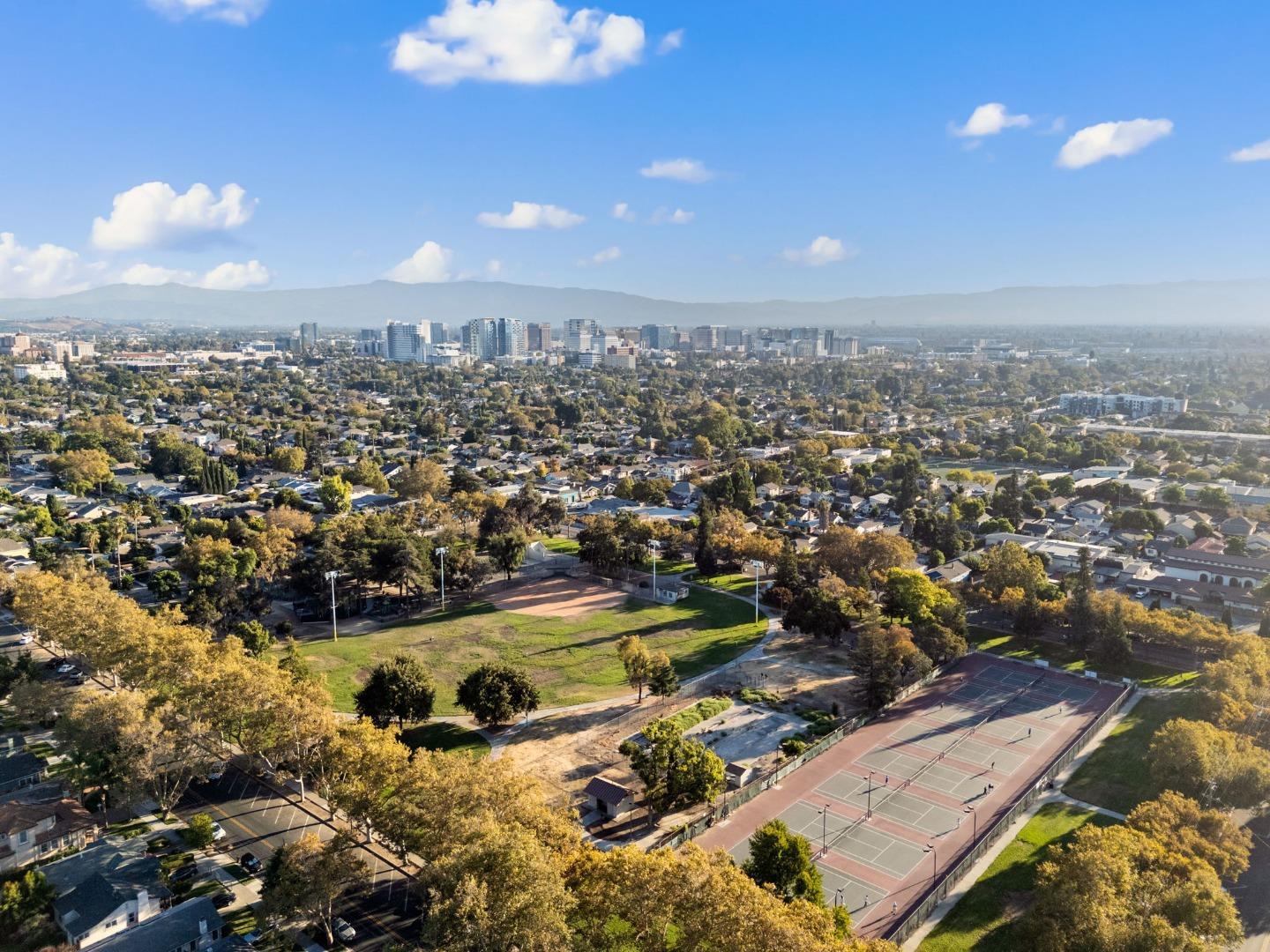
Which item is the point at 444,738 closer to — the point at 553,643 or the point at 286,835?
the point at 286,835

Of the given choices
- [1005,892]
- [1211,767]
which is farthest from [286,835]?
[1211,767]

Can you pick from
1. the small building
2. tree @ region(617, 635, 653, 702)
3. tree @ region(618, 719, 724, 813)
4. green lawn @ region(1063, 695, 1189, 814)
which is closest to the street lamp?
tree @ region(617, 635, 653, 702)

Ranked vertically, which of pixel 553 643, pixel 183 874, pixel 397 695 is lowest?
pixel 553 643

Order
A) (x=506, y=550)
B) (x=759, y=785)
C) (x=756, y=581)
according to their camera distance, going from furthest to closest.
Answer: (x=506, y=550) → (x=756, y=581) → (x=759, y=785)

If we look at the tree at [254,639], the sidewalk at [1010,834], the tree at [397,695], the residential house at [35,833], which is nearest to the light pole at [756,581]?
the sidewalk at [1010,834]

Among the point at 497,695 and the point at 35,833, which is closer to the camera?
the point at 35,833

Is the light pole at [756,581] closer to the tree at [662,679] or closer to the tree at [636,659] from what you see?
the tree at [662,679]

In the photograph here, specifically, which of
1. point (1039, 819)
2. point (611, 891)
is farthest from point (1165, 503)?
point (611, 891)
